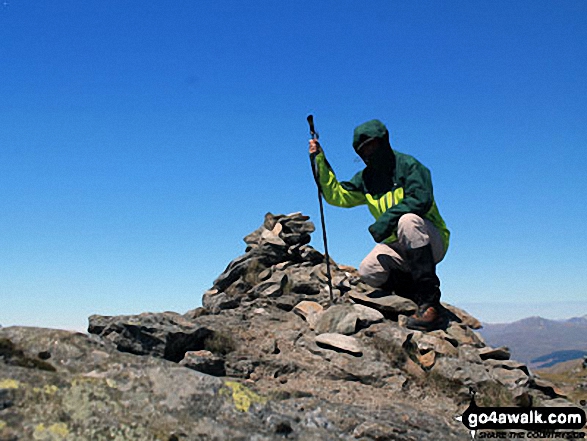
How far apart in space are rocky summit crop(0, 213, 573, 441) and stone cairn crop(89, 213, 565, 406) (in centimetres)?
3

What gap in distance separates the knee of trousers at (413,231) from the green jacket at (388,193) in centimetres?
16

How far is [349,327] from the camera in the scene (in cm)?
935

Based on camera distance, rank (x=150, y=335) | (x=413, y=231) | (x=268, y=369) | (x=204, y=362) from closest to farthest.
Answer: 1. (x=204, y=362)
2. (x=150, y=335)
3. (x=268, y=369)
4. (x=413, y=231)

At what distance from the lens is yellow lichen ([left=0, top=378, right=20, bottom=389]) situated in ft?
13.6

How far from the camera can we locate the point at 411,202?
10.0 metres

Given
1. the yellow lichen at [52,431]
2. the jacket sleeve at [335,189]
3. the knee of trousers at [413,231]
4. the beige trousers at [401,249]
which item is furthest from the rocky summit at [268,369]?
the jacket sleeve at [335,189]

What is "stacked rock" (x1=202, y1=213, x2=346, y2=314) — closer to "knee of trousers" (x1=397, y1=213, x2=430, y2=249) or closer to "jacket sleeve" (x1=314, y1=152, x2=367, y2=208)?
"jacket sleeve" (x1=314, y1=152, x2=367, y2=208)

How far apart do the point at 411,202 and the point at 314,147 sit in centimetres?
276

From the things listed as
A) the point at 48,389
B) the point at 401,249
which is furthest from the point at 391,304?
the point at 48,389

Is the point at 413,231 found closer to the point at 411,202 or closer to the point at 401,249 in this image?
the point at 411,202

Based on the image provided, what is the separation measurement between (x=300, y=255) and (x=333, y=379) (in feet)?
21.4

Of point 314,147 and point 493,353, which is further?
point 314,147

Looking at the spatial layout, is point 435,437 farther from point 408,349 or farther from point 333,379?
point 408,349
